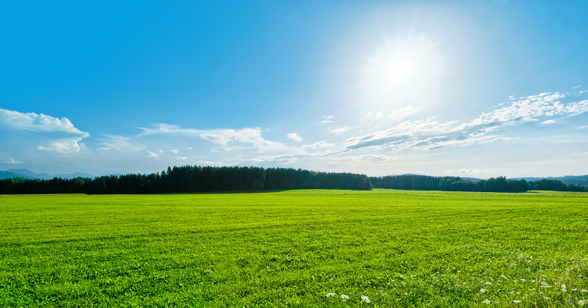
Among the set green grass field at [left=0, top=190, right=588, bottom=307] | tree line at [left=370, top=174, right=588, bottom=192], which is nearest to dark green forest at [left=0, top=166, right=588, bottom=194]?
tree line at [left=370, top=174, right=588, bottom=192]

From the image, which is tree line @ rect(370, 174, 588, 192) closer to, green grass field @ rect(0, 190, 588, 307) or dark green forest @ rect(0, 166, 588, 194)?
dark green forest @ rect(0, 166, 588, 194)

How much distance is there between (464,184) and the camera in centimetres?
14738

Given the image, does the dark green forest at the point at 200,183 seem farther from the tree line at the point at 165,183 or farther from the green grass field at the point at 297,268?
the green grass field at the point at 297,268

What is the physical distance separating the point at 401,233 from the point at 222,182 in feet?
377

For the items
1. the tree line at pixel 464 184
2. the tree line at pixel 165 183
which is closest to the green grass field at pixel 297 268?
the tree line at pixel 165 183

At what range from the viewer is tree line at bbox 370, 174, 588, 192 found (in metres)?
129

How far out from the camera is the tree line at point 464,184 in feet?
422

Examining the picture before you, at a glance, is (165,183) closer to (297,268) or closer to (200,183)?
(200,183)

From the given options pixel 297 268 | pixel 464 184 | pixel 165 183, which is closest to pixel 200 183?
pixel 165 183

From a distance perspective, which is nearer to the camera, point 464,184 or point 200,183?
point 200,183

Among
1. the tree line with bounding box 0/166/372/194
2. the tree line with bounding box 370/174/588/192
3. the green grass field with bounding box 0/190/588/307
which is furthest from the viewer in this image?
the tree line with bounding box 370/174/588/192

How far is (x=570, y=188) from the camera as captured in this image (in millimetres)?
126438

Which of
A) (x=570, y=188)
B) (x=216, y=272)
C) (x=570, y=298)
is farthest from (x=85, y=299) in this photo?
(x=570, y=188)

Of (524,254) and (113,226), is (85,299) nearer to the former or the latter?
(113,226)
